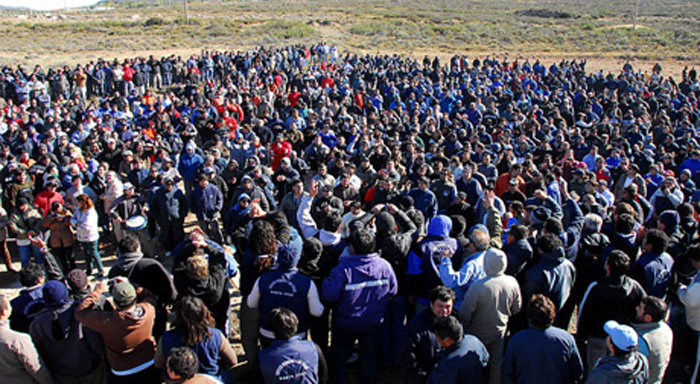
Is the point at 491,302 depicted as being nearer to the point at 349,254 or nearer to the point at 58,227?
the point at 349,254

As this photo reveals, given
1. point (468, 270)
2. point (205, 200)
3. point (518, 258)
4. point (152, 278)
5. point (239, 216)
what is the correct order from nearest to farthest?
point (468, 270), point (152, 278), point (518, 258), point (239, 216), point (205, 200)

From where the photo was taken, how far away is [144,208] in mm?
9016

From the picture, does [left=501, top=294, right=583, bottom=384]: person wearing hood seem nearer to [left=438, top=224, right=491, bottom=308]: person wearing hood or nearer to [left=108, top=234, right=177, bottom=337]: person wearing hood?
[left=438, top=224, right=491, bottom=308]: person wearing hood

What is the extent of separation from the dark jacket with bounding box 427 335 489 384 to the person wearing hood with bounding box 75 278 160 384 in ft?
8.28

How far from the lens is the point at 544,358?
4.18 metres

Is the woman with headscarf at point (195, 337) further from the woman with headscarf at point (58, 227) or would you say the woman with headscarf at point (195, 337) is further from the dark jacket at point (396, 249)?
the woman with headscarf at point (58, 227)

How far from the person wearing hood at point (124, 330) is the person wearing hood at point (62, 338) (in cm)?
15

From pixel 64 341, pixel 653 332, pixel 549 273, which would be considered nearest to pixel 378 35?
pixel 549 273

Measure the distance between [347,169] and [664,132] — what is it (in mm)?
9916

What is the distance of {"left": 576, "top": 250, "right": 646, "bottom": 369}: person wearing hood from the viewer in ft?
16.6

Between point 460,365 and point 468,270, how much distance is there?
4.74 feet

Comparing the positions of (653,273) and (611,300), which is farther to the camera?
(653,273)

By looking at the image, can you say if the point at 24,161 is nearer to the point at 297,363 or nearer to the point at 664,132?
the point at 297,363

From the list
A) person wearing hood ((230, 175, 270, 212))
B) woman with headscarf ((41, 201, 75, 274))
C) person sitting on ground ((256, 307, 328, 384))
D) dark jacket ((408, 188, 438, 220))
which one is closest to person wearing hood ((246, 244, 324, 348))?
person sitting on ground ((256, 307, 328, 384))
